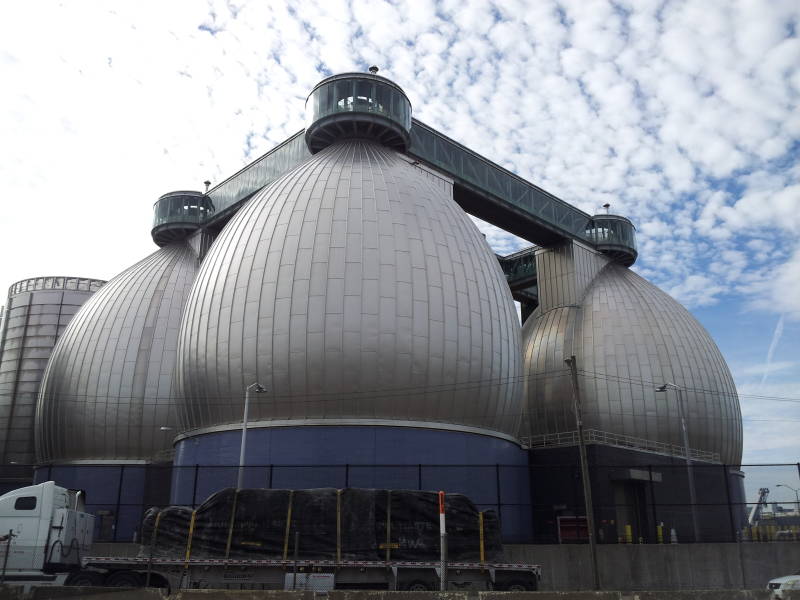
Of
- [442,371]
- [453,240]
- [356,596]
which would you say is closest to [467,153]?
[453,240]

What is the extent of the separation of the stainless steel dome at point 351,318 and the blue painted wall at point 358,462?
24.1 inches

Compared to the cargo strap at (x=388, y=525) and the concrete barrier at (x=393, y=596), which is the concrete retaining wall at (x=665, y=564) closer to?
the cargo strap at (x=388, y=525)

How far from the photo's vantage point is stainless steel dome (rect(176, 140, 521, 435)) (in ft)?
96.2

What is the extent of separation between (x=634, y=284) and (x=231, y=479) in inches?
1230

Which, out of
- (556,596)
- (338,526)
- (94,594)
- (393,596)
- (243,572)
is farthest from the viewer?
(338,526)

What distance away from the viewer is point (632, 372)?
42844 mm

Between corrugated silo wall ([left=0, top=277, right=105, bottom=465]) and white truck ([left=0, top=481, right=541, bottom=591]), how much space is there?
132ft

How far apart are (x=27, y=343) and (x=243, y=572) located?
50.4 meters

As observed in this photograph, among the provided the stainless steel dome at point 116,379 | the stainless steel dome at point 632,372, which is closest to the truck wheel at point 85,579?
the stainless steel dome at point 116,379

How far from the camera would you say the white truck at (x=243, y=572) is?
65.5 ft

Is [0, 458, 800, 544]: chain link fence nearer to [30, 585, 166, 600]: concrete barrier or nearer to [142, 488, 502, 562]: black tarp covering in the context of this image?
[142, 488, 502, 562]: black tarp covering

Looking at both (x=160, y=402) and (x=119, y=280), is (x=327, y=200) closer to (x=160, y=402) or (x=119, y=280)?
(x=160, y=402)

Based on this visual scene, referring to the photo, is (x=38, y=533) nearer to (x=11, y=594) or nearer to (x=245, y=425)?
(x=245, y=425)

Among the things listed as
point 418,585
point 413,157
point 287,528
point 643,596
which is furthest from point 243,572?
point 413,157
